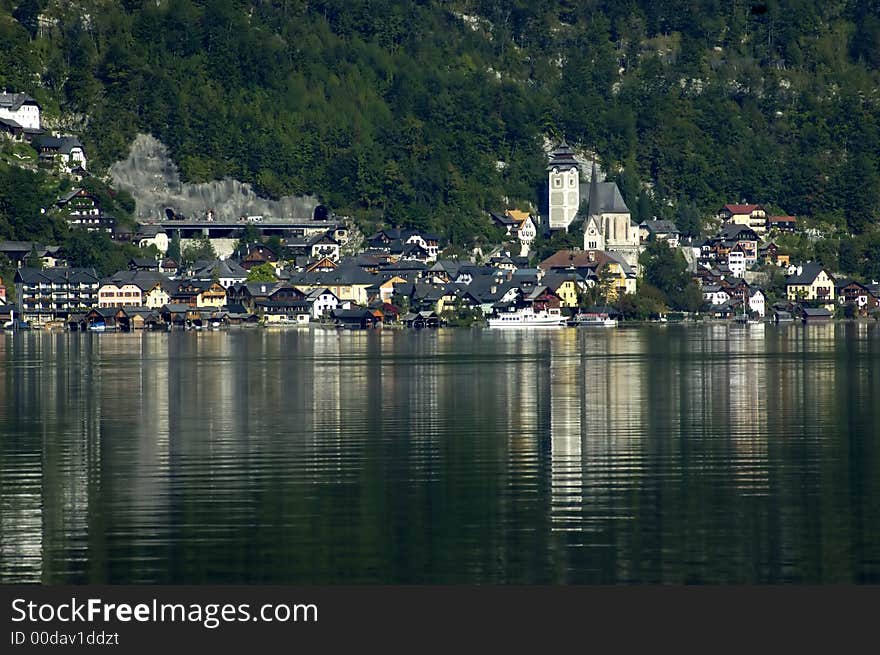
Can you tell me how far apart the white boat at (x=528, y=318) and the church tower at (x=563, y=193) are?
1251 inches

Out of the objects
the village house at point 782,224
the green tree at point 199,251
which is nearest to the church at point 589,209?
the village house at point 782,224

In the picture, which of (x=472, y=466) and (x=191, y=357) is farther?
(x=191, y=357)

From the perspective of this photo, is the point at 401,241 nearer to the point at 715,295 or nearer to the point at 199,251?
the point at 199,251

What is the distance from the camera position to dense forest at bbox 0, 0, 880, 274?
146 meters

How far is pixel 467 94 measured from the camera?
159500 millimetres

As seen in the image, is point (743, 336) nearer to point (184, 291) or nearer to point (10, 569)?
point (184, 291)

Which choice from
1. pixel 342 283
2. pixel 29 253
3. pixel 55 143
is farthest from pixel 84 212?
pixel 342 283

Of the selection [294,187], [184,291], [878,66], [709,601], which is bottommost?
[709,601]

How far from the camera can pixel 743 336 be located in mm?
91812

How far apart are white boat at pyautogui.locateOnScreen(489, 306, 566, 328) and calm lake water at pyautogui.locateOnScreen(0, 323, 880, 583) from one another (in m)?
65.8

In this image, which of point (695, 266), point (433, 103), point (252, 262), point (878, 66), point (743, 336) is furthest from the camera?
point (878, 66)

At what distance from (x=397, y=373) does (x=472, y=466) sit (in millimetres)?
25802

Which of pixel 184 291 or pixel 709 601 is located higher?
pixel 184 291

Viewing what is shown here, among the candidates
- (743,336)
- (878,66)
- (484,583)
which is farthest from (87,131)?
(484,583)
